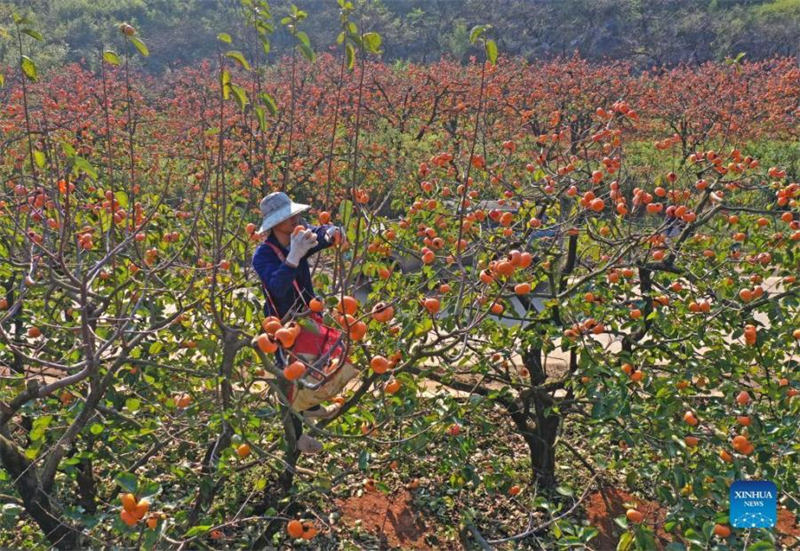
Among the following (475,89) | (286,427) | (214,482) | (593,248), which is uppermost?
(475,89)

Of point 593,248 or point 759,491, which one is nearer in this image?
point 759,491

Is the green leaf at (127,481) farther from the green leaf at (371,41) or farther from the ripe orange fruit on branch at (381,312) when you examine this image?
the green leaf at (371,41)

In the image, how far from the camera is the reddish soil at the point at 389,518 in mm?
3732

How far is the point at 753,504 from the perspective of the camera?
2486 mm

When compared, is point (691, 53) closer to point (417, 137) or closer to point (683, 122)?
point (683, 122)

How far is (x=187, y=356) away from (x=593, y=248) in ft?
7.64

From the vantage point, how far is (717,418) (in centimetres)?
300

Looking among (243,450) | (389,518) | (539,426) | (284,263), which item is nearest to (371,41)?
(284,263)

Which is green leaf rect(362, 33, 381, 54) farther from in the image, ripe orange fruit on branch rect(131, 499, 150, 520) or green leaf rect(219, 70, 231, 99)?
ripe orange fruit on branch rect(131, 499, 150, 520)

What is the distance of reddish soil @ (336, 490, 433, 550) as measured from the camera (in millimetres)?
3732

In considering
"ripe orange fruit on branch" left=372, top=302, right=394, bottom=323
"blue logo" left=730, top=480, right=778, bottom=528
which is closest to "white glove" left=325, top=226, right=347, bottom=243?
"ripe orange fruit on branch" left=372, top=302, right=394, bottom=323

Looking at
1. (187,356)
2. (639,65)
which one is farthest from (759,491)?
(639,65)

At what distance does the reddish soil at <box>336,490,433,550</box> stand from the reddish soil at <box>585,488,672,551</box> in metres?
0.98

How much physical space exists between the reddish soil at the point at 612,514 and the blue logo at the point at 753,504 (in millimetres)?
1086
